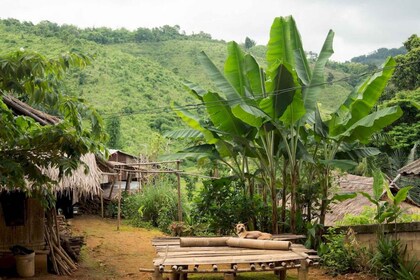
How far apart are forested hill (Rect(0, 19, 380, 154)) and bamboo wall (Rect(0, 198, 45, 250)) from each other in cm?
1266

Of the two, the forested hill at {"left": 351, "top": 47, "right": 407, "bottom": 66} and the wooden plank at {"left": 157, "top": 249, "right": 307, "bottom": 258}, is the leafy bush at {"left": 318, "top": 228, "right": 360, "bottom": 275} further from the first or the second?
the forested hill at {"left": 351, "top": 47, "right": 407, "bottom": 66}

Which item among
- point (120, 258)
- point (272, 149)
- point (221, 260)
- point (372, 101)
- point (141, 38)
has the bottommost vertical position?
point (120, 258)

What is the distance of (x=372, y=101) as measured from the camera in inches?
377

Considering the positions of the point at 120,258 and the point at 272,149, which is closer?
the point at 272,149

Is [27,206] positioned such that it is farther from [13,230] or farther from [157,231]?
[157,231]

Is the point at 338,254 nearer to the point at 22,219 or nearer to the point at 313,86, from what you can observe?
the point at 313,86

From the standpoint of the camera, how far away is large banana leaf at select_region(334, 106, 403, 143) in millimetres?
9203

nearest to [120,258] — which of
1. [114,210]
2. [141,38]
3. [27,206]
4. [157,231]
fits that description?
[27,206]

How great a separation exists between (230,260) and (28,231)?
4.91 m

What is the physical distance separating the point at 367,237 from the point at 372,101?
2.46 m

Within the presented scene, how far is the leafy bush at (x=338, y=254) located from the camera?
941 cm

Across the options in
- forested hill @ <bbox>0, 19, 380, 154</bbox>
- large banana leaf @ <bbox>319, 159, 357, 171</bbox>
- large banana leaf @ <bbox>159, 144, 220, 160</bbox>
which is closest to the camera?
large banana leaf @ <bbox>319, 159, 357, 171</bbox>

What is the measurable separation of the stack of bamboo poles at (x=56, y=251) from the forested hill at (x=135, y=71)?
1251 centimetres

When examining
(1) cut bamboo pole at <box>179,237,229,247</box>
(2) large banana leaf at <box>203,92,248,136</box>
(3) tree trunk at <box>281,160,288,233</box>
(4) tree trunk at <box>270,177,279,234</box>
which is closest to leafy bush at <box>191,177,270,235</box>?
(3) tree trunk at <box>281,160,288,233</box>
